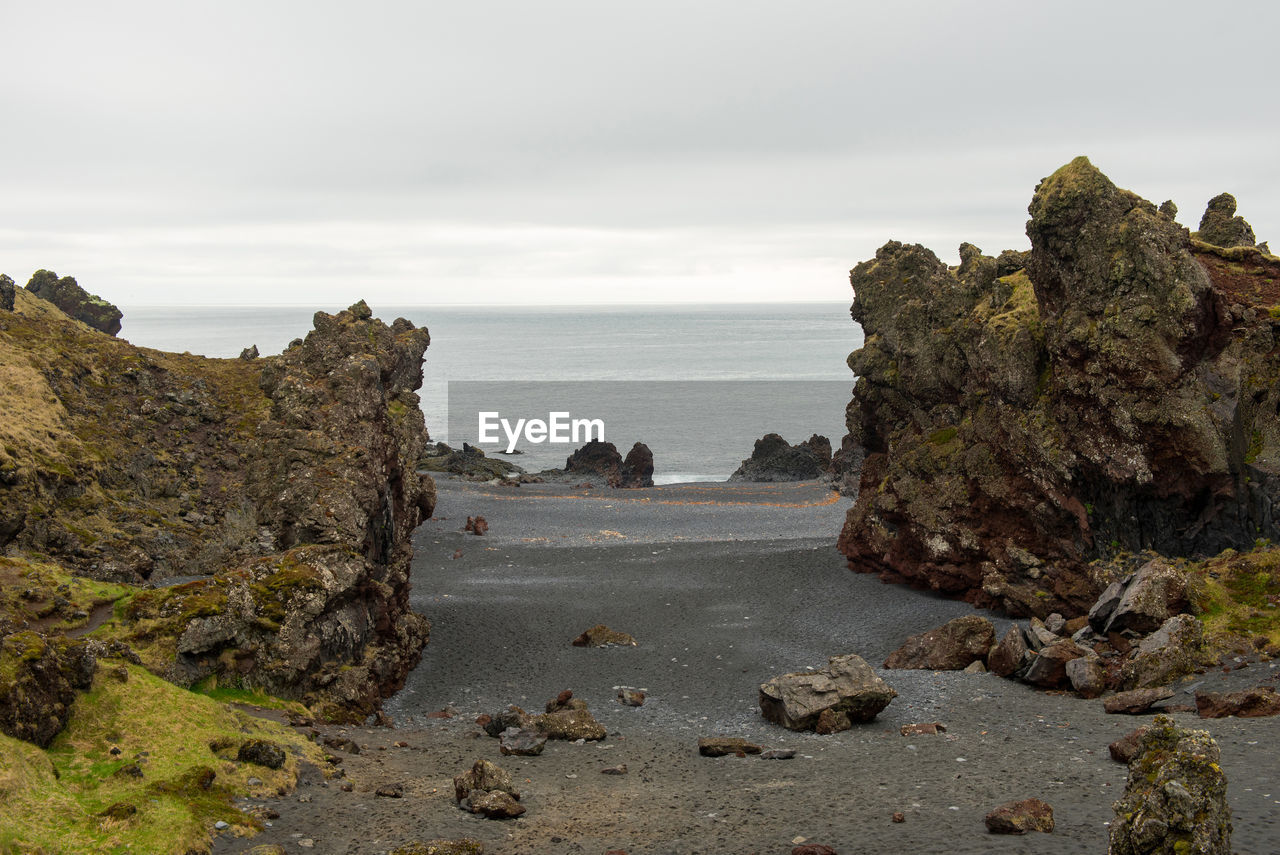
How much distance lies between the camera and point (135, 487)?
31688 millimetres

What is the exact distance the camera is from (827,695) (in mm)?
19266

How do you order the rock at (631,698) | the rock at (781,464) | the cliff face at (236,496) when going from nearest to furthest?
1. the cliff face at (236,496)
2. the rock at (631,698)
3. the rock at (781,464)

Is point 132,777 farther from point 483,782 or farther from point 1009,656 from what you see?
point 1009,656

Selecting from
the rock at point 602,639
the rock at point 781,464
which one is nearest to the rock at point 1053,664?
the rock at point 602,639

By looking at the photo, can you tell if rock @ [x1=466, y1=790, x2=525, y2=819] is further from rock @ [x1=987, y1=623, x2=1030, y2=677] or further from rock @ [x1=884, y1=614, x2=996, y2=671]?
rock @ [x1=884, y1=614, x2=996, y2=671]

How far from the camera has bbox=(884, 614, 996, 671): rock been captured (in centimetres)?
2309

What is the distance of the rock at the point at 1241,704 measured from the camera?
16.1 meters

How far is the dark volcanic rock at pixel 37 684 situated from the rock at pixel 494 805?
5558 millimetres

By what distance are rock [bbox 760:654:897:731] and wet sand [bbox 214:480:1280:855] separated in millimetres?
365

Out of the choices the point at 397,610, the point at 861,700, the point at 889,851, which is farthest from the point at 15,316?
the point at 889,851

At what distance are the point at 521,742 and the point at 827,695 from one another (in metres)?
6.01

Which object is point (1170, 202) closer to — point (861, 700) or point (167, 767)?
point (861, 700)

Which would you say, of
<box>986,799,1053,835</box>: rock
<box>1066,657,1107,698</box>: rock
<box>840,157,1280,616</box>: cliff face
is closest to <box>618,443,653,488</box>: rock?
<box>840,157,1280,616</box>: cliff face

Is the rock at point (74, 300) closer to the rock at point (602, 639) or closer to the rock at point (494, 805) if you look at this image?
the rock at point (602, 639)
